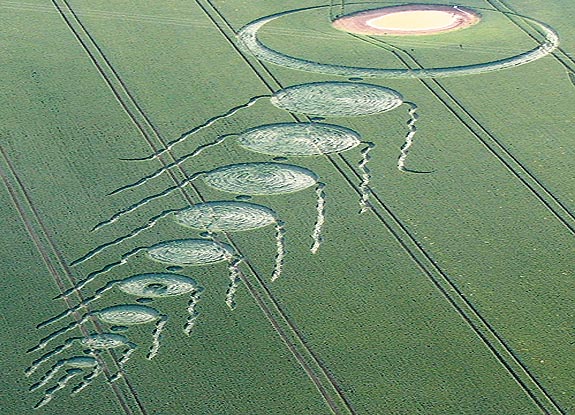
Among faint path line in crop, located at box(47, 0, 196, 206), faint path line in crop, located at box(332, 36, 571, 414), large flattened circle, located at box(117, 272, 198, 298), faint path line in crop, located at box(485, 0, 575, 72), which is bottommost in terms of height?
faint path line in crop, located at box(332, 36, 571, 414)

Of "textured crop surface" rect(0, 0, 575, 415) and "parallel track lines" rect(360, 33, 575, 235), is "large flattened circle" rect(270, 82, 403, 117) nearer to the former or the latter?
"textured crop surface" rect(0, 0, 575, 415)

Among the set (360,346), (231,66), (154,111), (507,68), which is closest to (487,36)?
(507,68)

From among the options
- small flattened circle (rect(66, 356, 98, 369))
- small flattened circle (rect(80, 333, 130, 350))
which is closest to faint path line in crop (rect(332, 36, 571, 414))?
small flattened circle (rect(80, 333, 130, 350))

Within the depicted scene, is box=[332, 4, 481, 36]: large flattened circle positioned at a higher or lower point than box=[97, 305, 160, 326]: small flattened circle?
higher

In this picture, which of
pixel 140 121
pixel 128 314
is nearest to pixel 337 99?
pixel 140 121

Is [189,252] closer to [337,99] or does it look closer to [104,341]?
[104,341]

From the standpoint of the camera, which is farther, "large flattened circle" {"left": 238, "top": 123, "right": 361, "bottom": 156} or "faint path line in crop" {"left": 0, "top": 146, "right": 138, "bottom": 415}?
"large flattened circle" {"left": 238, "top": 123, "right": 361, "bottom": 156}

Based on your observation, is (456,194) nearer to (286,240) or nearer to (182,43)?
(286,240)
